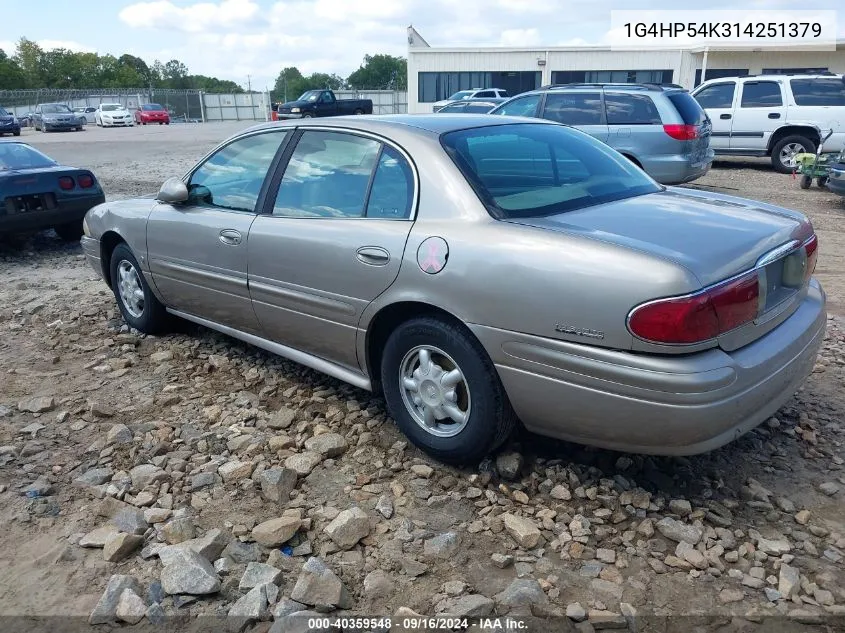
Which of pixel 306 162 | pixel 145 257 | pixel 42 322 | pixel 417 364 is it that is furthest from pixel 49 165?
pixel 417 364

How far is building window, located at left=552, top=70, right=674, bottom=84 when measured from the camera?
37.8 m

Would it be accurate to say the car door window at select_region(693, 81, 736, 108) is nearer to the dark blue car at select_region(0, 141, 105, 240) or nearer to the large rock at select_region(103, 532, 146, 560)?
the dark blue car at select_region(0, 141, 105, 240)

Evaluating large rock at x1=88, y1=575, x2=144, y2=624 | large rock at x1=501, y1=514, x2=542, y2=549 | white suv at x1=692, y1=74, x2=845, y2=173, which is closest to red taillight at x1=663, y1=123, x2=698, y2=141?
white suv at x1=692, y1=74, x2=845, y2=173

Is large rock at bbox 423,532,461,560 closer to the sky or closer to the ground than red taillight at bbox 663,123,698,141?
closer to the ground

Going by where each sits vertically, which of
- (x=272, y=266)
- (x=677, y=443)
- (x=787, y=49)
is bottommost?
(x=677, y=443)

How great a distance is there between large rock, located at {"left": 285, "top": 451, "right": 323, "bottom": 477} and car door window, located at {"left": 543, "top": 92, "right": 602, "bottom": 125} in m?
7.97

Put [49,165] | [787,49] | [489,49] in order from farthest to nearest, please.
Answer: [489,49] → [787,49] → [49,165]

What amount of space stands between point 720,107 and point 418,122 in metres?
12.6

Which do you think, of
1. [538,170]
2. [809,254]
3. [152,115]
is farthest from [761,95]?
[152,115]

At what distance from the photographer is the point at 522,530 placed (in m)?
2.75

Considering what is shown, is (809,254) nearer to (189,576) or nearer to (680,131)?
(189,576)

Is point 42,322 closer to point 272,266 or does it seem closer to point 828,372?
point 272,266

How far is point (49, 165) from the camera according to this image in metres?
8.38

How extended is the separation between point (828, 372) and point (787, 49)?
35.4 metres
